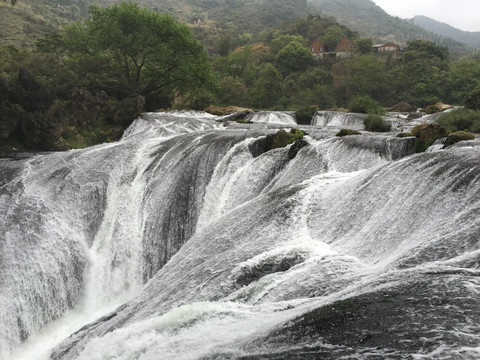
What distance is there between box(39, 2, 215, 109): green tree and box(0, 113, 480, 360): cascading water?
13.1 m

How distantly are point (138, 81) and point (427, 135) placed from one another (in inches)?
923

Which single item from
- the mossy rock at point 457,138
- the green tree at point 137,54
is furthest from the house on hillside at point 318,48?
the mossy rock at point 457,138

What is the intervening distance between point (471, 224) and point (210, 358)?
3829mm

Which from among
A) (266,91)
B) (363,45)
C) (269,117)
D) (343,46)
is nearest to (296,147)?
Result: (269,117)

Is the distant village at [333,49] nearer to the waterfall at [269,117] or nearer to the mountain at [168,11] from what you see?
the mountain at [168,11]

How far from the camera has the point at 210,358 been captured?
12.0 ft

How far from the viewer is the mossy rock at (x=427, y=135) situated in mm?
9664

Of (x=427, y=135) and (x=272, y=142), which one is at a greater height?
(x=427, y=135)

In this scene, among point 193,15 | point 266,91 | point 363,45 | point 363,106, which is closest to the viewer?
point 363,106

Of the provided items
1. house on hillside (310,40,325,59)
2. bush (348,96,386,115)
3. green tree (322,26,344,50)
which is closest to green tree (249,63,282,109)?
bush (348,96,386,115)

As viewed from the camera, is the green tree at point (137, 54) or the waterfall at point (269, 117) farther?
the waterfall at point (269, 117)

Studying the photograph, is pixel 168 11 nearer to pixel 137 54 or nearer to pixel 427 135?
pixel 137 54

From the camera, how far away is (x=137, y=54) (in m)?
26.2

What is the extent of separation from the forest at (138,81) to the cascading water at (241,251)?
4.97m
